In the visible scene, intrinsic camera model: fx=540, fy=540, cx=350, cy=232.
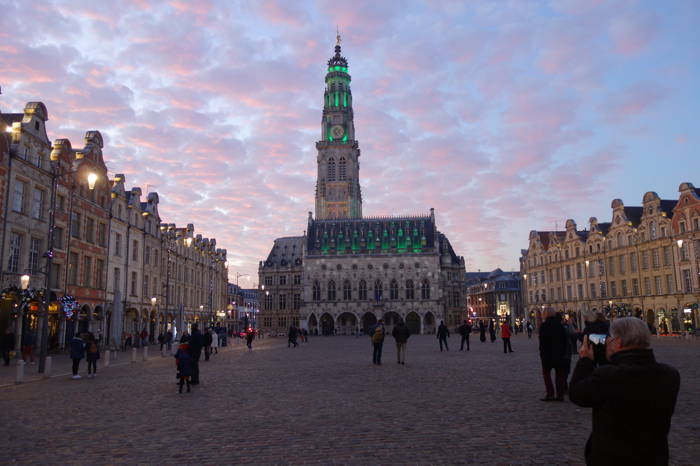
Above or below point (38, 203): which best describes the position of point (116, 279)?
below

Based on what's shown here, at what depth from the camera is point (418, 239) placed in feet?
317

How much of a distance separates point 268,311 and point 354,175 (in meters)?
35.1

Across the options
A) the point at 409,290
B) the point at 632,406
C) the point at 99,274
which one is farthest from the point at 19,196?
the point at 409,290

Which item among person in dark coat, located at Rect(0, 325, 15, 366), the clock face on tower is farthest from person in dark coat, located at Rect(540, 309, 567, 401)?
the clock face on tower

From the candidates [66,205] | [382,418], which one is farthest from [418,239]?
[382,418]

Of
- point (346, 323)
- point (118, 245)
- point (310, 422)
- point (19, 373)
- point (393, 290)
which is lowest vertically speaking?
point (310, 422)

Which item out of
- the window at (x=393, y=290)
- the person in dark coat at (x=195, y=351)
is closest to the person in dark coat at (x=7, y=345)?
the person in dark coat at (x=195, y=351)

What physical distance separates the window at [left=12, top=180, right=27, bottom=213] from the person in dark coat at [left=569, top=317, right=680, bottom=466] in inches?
1271

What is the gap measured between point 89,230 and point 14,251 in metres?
8.55

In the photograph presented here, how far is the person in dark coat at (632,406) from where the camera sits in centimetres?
367

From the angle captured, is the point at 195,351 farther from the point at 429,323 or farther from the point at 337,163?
the point at 337,163

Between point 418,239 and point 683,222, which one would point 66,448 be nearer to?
point 683,222

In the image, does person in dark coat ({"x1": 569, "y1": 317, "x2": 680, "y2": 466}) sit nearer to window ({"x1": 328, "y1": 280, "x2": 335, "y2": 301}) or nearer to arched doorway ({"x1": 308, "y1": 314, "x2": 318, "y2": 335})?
arched doorway ({"x1": 308, "y1": 314, "x2": 318, "y2": 335})

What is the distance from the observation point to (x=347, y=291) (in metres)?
94.2
